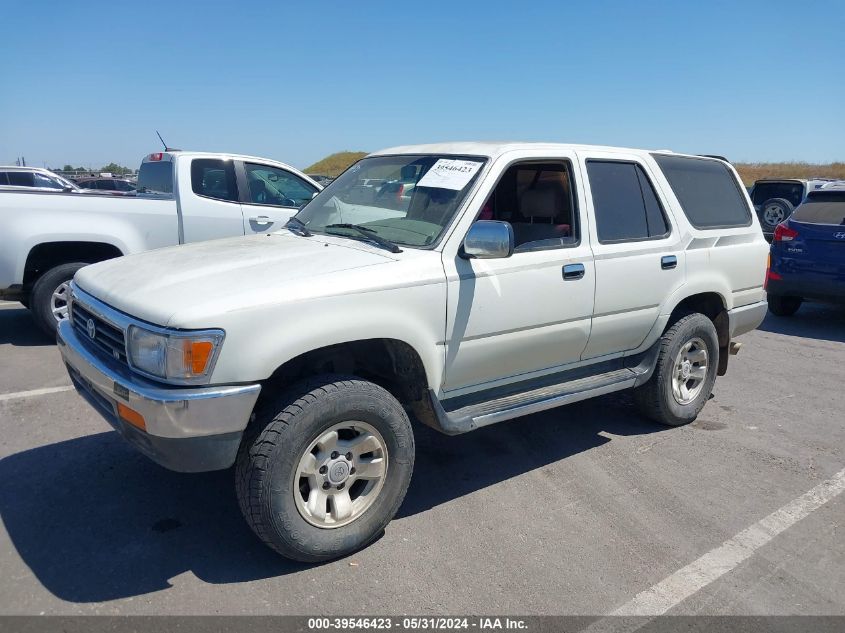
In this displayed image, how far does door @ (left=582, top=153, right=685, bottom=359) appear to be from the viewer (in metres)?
4.29

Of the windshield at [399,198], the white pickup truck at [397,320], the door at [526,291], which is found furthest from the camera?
the windshield at [399,198]

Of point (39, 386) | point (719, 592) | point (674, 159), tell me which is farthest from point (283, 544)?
point (674, 159)

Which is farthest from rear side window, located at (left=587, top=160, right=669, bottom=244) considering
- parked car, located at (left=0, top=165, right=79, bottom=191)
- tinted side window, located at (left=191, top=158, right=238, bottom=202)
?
parked car, located at (left=0, top=165, right=79, bottom=191)

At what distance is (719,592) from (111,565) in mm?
2812

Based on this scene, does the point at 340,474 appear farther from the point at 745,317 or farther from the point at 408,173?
the point at 745,317

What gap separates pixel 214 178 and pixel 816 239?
23.9 feet

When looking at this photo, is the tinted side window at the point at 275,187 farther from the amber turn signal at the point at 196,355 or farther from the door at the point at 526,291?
the amber turn signal at the point at 196,355

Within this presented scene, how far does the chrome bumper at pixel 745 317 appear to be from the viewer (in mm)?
5254

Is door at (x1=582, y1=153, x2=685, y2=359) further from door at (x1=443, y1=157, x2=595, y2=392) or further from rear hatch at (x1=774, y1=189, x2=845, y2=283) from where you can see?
rear hatch at (x1=774, y1=189, x2=845, y2=283)

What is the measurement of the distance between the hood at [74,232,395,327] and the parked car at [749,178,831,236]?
12.3 m

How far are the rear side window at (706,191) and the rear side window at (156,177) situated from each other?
5.14 meters

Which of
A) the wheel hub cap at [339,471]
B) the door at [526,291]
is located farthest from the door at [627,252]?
the wheel hub cap at [339,471]

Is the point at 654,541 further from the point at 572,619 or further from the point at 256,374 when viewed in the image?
the point at 256,374

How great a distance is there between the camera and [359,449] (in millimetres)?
3293
